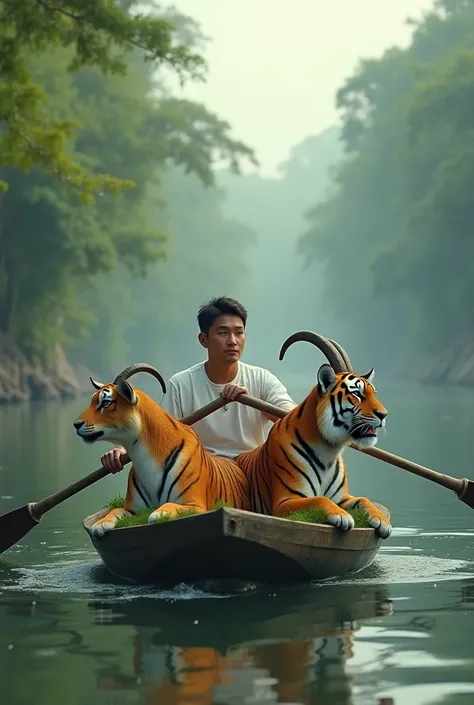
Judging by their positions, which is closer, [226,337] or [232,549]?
[232,549]

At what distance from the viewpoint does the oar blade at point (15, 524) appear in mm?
9070

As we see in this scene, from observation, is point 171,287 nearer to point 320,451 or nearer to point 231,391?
point 231,391

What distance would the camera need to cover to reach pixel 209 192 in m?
88.5

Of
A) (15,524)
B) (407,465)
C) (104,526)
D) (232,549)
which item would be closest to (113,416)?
(104,526)

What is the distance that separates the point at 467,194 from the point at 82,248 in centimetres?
1353

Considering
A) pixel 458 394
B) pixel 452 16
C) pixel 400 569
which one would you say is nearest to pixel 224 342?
A: pixel 400 569

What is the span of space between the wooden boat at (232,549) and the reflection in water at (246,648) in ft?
0.59

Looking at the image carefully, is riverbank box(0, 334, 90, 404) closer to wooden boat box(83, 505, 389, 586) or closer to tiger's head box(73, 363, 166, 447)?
tiger's head box(73, 363, 166, 447)

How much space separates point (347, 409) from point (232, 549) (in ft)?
3.55

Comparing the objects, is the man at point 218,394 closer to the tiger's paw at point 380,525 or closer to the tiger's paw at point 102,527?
the tiger's paw at point 380,525

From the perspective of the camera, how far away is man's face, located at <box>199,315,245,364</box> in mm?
8633

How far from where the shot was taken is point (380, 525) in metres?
7.91

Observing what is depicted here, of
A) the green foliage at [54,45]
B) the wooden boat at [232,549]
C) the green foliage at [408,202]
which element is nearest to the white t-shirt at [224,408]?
the wooden boat at [232,549]

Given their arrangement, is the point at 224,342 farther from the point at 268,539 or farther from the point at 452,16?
the point at 452,16
